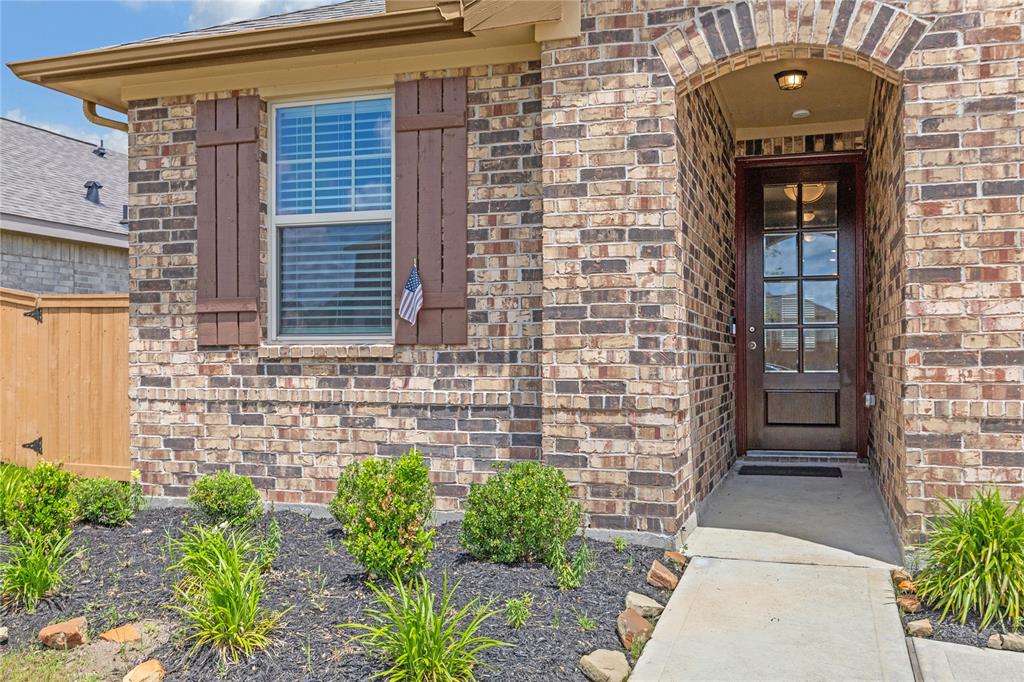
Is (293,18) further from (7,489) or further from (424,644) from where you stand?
(424,644)

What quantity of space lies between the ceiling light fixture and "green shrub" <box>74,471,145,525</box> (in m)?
5.16

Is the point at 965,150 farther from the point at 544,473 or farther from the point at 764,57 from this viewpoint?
the point at 544,473

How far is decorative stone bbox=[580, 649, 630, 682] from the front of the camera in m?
3.00

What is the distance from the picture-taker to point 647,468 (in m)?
4.58

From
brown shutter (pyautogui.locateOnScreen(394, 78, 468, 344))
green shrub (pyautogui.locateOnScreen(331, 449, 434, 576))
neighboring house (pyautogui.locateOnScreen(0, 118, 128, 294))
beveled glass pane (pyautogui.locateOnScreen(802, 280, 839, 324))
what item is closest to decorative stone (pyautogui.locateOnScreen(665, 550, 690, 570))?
green shrub (pyautogui.locateOnScreen(331, 449, 434, 576))

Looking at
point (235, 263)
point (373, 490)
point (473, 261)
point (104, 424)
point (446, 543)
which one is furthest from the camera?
point (104, 424)

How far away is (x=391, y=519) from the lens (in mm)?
3648

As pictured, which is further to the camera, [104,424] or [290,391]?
[104,424]

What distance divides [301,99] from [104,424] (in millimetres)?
3281

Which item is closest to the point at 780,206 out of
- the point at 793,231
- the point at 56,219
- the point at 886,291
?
the point at 793,231

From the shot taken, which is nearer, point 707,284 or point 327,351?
point 327,351

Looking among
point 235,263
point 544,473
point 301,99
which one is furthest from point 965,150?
point 235,263

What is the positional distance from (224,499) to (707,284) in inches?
138

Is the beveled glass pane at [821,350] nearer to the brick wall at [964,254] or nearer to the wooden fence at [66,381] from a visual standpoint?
the brick wall at [964,254]
